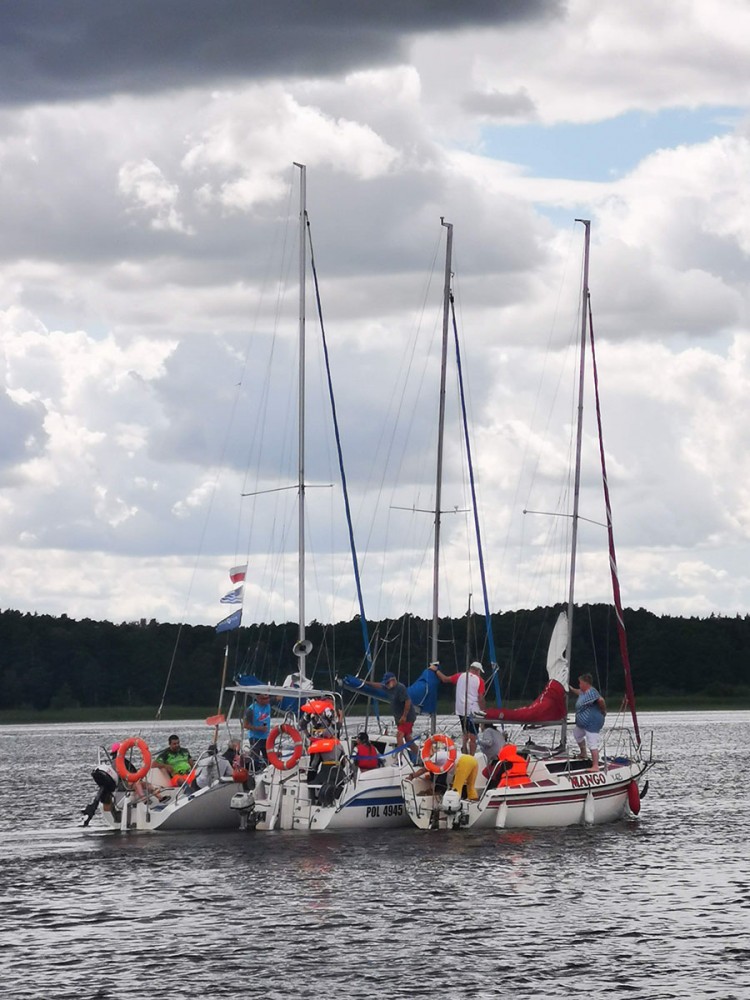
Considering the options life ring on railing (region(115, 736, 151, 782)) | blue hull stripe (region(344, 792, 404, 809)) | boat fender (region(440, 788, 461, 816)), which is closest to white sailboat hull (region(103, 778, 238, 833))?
life ring on railing (region(115, 736, 151, 782))

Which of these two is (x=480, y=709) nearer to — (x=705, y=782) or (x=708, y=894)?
(x=708, y=894)

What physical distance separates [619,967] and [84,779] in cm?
5268

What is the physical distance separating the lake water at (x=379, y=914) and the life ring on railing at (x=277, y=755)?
165cm

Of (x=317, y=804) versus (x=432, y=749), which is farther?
(x=432, y=749)

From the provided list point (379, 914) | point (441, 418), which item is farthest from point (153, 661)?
point (379, 914)

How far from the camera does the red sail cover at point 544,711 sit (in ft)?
136

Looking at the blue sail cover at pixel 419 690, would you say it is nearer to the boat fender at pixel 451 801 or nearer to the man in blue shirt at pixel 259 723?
the man in blue shirt at pixel 259 723

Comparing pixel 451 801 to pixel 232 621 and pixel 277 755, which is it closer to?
pixel 277 755

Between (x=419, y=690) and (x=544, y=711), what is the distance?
9.60ft

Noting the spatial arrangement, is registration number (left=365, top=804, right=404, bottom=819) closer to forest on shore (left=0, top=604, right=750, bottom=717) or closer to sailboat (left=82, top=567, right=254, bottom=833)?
sailboat (left=82, top=567, right=254, bottom=833)

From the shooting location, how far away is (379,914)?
30.2 m

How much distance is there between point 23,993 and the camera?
78.4ft

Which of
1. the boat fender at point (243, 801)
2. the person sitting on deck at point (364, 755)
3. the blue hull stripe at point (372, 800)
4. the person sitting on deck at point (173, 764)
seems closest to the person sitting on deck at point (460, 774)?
the blue hull stripe at point (372, 800)

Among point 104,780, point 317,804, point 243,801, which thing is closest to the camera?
point 317,804
